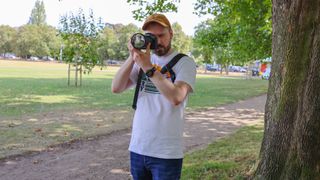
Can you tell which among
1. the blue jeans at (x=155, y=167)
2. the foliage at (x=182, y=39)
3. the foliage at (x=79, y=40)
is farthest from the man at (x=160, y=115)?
the foliage at (x=182, y=39)

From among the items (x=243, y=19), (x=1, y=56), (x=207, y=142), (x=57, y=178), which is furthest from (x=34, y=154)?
(x=1, y=56)

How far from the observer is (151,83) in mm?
2615

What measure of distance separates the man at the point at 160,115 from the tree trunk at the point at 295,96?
1.44 meters

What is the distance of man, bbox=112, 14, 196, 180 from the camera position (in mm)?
2561

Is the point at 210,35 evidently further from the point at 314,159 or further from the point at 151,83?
the point at 151,83

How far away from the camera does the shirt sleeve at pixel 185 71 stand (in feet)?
8.48

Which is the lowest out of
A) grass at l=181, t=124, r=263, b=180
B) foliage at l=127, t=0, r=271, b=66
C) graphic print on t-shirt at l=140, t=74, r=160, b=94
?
grass at l=181, t=124, r=263, b=180

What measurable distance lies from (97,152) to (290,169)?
156 inches

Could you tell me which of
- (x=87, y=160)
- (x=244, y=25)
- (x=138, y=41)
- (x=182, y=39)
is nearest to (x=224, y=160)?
(x=87, y=160)

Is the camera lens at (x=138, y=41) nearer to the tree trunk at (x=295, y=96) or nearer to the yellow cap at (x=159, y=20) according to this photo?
the yellow cap at (x=159, y=20)

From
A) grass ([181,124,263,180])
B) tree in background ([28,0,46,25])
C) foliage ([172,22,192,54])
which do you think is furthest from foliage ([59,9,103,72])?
tree in background ([28,0,46,25])

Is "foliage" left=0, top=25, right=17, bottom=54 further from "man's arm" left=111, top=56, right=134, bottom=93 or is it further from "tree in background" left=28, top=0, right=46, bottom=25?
"man's arm" left=111, top=56, right=134, bottom=93

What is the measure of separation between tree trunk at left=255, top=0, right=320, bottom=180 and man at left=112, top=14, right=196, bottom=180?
144 cm

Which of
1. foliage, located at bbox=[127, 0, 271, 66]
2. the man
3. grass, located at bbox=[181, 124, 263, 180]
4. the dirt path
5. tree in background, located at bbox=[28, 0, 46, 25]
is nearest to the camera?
the man
